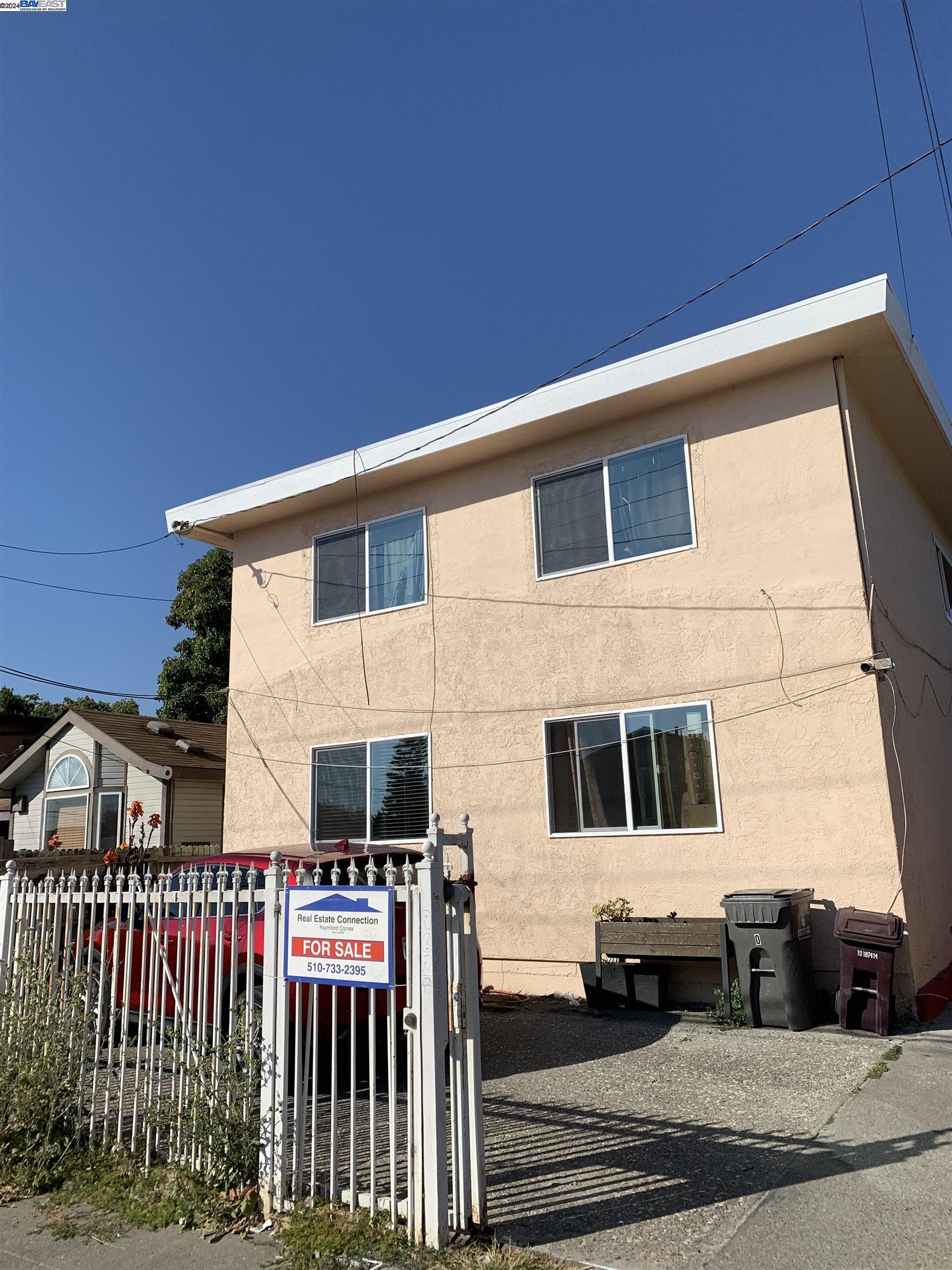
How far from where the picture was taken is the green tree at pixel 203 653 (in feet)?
91.7

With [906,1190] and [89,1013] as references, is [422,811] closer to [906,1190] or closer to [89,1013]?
[89,1013]

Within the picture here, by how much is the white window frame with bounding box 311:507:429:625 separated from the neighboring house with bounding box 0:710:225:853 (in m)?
7.62

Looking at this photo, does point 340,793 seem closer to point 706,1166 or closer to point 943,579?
point 706,1166

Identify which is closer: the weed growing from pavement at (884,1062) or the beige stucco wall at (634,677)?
the weed growing from pavement at (884,1062)

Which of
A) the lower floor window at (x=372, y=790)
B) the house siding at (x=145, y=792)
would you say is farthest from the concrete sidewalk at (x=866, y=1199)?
the house siding at (x=145, y=792)

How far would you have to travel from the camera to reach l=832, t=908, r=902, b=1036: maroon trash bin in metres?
7.62

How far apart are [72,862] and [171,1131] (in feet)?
35.6

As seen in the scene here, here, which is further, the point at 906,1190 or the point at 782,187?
the point at 782,187

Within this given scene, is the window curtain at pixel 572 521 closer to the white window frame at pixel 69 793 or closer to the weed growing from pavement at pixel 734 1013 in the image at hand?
the weed growing from pavement at pixel 734 1013

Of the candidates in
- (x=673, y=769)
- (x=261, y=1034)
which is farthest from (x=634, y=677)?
(x=261, y=1034)

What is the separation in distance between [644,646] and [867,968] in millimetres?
3940

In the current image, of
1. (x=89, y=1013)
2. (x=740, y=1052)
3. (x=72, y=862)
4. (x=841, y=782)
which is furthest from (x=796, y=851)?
(x=72, y=862)

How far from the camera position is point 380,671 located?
39.5ft

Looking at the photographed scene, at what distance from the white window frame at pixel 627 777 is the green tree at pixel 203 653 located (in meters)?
19.1
